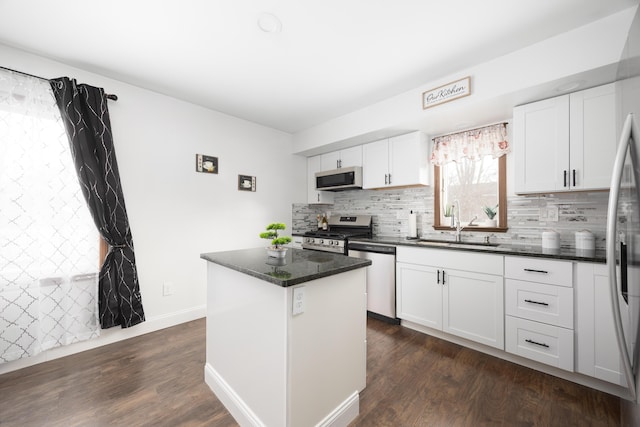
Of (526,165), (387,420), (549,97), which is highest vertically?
(549,97)

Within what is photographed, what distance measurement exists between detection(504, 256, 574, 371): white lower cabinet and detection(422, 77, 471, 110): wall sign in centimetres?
150

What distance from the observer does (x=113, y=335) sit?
2512 millimetres

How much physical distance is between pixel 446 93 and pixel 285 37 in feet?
5.00

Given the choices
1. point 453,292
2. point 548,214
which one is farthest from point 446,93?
point 453,292

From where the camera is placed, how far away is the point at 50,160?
2.15m

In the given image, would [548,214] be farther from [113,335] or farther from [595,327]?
[113,335]

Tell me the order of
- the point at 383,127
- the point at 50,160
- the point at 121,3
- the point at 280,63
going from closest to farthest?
the point at 121,3 → the point at 50,160 → the point at 280,63 → the point at 383,127

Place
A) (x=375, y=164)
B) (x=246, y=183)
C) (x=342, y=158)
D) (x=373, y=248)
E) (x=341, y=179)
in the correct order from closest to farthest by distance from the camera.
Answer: (x=373, y=248), (x=375, y=164), (x=246, y=183), (x=341, y=179), (x=342, y=158)

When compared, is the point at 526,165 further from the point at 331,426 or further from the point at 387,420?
the point at 331,426

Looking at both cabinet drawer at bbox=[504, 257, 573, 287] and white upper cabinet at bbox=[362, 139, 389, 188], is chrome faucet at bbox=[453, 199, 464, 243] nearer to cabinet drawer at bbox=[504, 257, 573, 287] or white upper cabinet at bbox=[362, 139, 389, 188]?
cabinet drawer at bbox=[504, 257, 573, 287]

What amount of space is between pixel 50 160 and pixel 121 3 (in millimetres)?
1405

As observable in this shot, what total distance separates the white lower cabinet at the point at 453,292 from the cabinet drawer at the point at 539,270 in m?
0.08

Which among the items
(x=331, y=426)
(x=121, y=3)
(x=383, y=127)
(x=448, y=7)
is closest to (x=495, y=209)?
(x=383, y=127)

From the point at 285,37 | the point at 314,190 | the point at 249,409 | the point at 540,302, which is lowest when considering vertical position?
the point at 249,409
